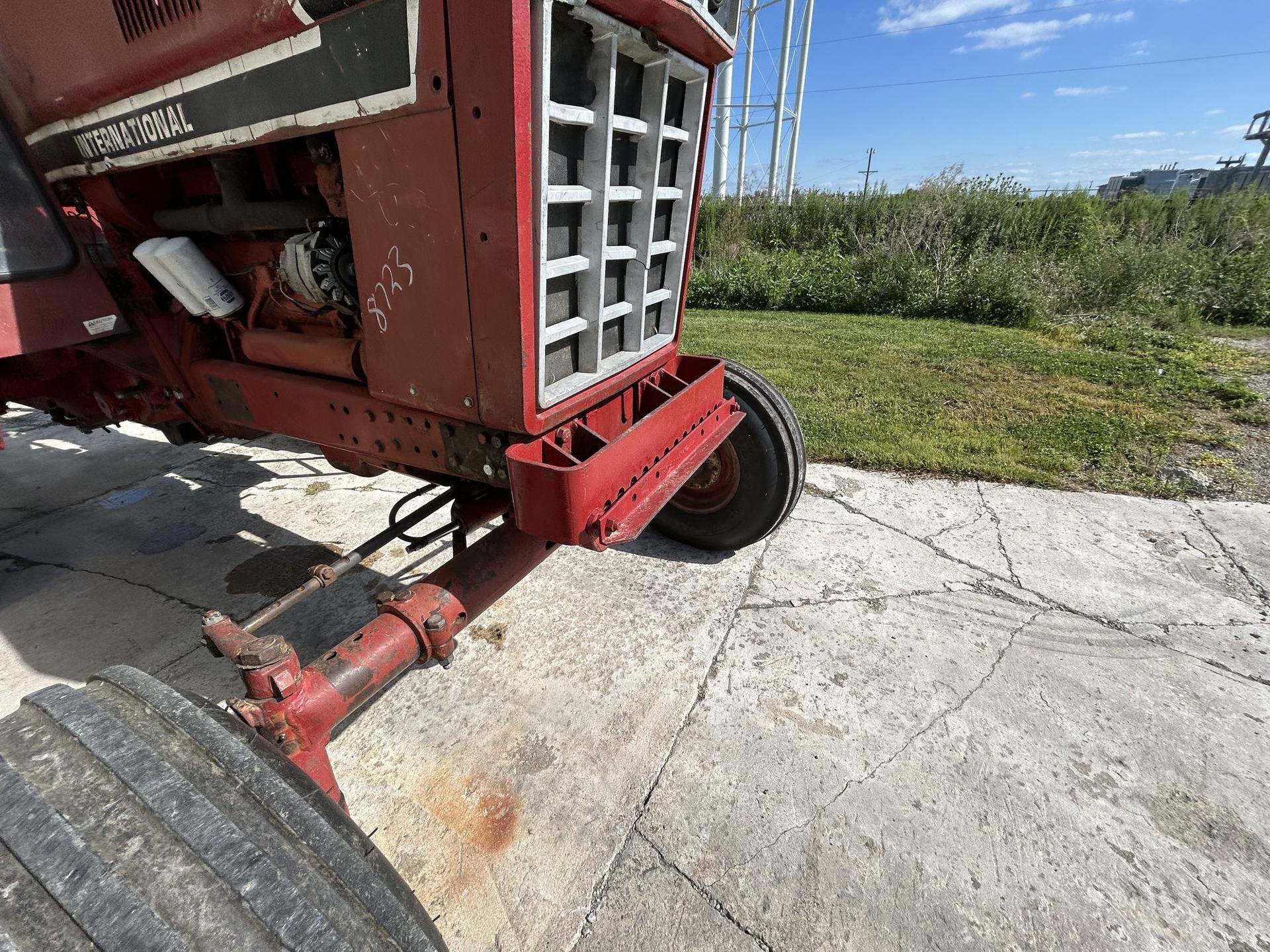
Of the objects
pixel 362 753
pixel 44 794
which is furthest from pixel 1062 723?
pixel 44 794

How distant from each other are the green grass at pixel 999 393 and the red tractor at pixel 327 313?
2.59 meters

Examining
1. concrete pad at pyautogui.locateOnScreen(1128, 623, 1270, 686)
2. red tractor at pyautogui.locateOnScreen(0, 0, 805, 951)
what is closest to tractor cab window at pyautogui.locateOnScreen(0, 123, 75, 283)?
red tractor at pyautogui.locateOnScreen(0, 0, 805, 951)

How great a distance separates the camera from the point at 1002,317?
28.4ft


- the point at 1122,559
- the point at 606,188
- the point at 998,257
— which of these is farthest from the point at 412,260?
the point at 998,257

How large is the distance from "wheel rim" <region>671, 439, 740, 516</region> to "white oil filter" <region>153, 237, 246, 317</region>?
1.79 m

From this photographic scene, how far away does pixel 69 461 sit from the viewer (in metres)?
4.17

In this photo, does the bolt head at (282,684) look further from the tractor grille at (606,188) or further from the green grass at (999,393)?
the green grass at (999,393)

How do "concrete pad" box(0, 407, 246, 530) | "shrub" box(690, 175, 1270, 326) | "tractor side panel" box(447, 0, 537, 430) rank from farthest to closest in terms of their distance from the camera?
"shrub" box(690, 175, 1270, 326)
"concrete pad" box(0, 407, 246, 530)
"tractor side panel" box(447, 0, 537, 430)

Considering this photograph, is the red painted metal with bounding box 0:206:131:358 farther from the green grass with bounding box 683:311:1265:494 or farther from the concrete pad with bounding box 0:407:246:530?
the green grass with bounding box 683:311:1265:494

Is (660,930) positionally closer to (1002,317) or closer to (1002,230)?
(1002,317)

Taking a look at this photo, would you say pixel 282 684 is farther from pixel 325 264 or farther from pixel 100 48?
pixel 100 48

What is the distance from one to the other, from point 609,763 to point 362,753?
31.1 inches

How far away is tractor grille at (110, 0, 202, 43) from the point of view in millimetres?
1437

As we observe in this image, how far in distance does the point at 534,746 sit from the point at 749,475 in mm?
1406
